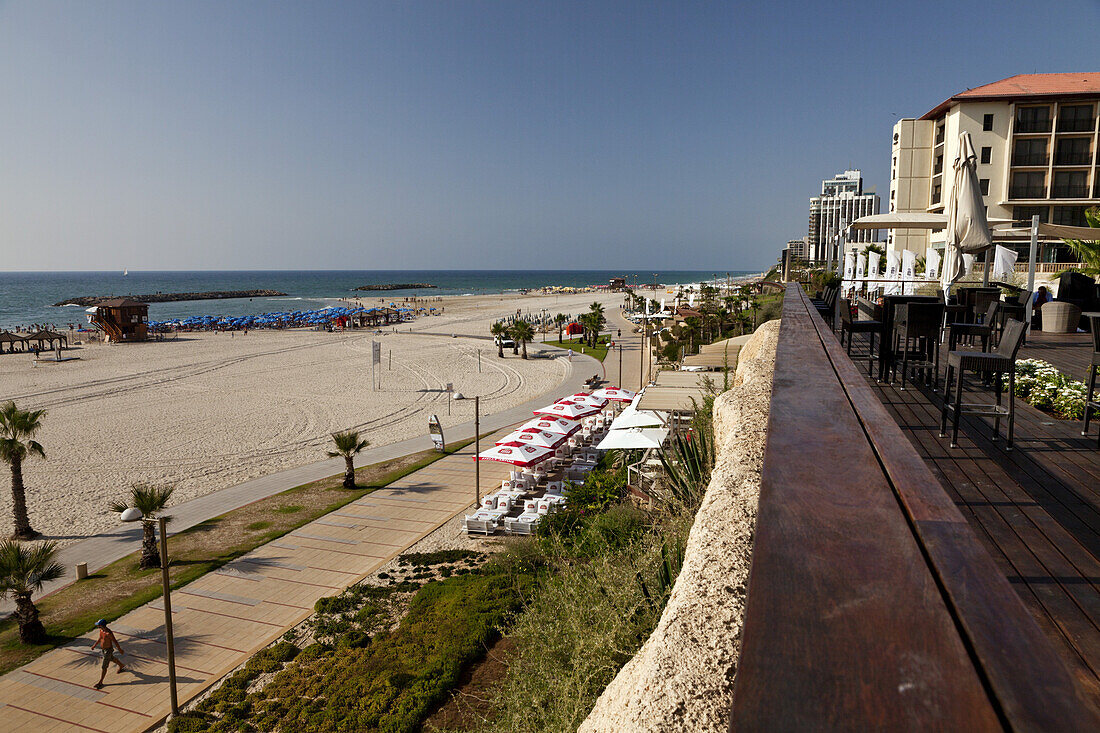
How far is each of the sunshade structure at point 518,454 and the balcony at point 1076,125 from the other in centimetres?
4518

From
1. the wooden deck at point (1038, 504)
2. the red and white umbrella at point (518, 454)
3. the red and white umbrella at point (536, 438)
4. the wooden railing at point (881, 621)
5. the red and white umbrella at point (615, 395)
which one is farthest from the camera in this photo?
the red and white umbrella at point (615, 395)

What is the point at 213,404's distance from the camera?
2955cm

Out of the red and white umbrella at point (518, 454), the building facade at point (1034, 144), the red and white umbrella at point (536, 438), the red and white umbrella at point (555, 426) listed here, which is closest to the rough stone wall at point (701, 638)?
the red and white umbrella at point (518, 454)

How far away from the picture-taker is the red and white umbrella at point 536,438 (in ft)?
58.1

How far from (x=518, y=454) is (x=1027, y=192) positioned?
4364cm

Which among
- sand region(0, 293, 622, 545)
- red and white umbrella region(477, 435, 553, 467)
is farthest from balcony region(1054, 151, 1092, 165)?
red and white umbrella region(477, 435, 553, 467)

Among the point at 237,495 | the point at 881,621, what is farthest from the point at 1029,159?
the point at 881,621

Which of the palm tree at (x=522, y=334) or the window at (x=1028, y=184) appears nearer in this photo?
the window at (x=1028, y=184)

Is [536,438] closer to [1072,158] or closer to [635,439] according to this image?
[635,439]

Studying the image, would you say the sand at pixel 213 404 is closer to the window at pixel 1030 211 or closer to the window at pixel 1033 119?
the window at pixel 1030 211

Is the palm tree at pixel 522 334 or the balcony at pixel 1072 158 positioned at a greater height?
the balcony at pixel 1072 158

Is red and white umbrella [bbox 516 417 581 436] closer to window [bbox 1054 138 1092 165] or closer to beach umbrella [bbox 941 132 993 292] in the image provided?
beach umbrella [bbox 941 132 993 292]

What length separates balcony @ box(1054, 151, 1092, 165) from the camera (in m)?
41.1

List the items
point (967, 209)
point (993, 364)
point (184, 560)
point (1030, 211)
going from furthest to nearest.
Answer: point (1030, 211) → point (184, 560) → point (967, 209) → point (993, 364)
